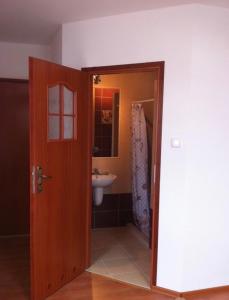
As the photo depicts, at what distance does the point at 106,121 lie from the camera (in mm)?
4141

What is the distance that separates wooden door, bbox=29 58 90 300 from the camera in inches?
92.8

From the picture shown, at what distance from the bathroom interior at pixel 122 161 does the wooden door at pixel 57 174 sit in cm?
85

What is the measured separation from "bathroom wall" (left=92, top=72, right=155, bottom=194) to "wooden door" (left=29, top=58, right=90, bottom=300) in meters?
1.26

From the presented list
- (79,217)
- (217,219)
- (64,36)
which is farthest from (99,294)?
(64,36)

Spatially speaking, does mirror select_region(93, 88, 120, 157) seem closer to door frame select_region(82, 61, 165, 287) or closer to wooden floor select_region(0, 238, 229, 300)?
door frame select_region(82, 61, 165, 287)

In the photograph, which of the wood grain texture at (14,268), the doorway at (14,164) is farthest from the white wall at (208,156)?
the doorway at (14,164)

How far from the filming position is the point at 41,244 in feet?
8.09

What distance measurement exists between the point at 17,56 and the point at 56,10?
4.42ft

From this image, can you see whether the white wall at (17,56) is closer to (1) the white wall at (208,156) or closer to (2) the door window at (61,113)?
(2) the door window at (61,113)

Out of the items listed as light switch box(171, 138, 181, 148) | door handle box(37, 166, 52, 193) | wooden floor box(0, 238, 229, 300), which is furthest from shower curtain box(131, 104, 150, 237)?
door handle box(37, 166, 52, 193)

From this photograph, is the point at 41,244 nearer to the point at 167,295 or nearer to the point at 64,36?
the point at 167,295

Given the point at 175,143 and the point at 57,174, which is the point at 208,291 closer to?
the point at 175,143

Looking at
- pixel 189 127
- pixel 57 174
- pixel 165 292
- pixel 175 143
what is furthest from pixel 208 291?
pixel 57 174

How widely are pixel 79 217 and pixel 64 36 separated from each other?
5.72 ft
